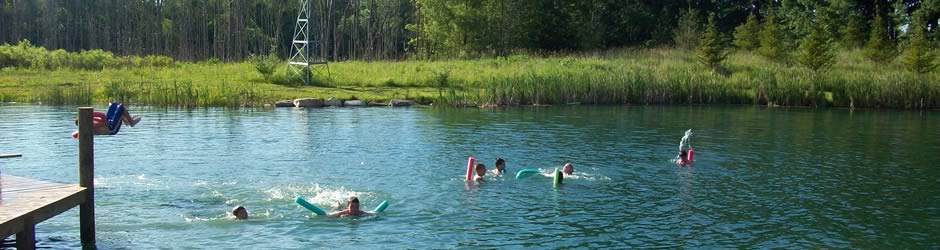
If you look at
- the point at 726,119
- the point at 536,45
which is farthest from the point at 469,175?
the point at 536,45

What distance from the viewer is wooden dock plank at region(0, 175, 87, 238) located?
1252 centimetres

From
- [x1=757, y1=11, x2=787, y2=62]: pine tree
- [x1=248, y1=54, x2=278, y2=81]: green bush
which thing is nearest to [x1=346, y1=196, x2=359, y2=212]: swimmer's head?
[x1=248, y1=54, x2=278, y2=81]: green bush

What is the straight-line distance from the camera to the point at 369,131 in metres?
32.8

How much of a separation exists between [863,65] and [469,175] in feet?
151

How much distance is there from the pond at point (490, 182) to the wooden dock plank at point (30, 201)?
986mm

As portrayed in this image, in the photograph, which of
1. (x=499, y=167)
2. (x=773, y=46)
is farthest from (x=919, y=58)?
(x=499, y=167)

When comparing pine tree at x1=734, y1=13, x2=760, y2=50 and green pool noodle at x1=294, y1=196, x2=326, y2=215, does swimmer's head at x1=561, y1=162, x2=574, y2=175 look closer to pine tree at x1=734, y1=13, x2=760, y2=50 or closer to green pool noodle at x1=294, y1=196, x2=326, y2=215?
green pool noodle at x1=294, y1=196, x2=326, y2=215

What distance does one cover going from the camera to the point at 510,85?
4738 cm

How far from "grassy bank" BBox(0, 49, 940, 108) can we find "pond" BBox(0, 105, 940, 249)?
8038mm

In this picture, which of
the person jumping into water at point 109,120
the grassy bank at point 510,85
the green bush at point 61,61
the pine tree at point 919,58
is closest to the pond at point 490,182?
the person jumping into water at point 109,120

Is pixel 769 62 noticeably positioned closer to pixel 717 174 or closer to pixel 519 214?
pixel 717 174

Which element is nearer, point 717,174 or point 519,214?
point 519,214

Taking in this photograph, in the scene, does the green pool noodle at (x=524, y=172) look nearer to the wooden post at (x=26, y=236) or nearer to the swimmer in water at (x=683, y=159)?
the swimmer in water at (x=683, y=159)

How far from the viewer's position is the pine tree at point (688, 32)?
7088cm
